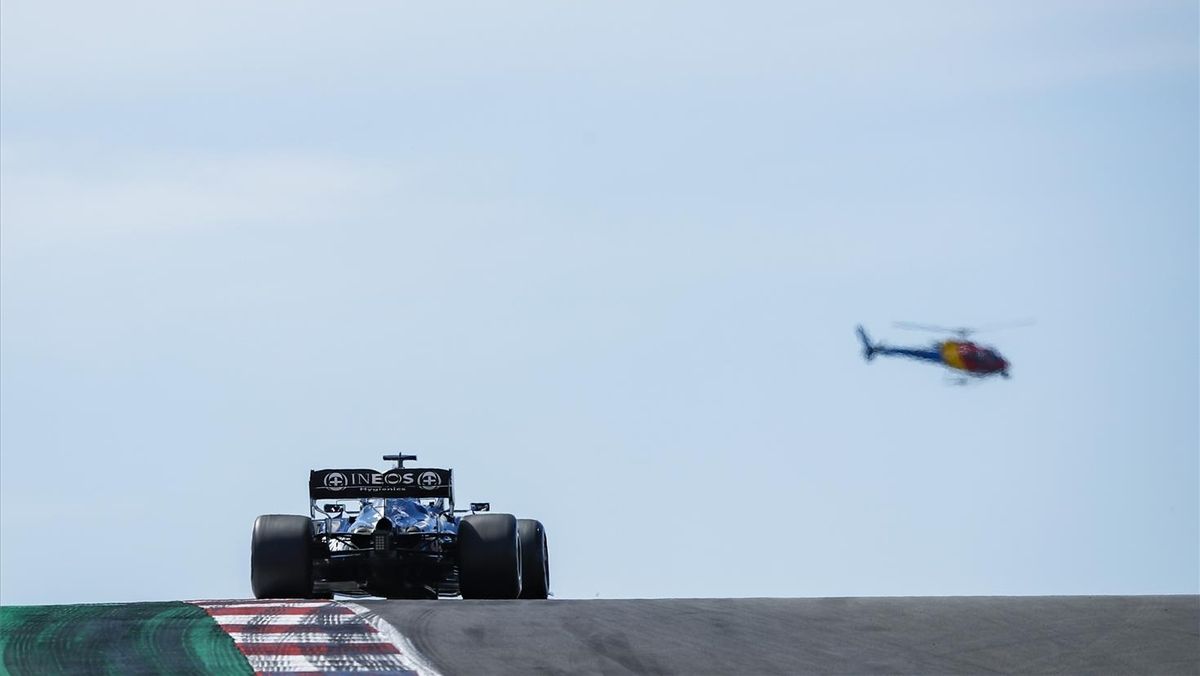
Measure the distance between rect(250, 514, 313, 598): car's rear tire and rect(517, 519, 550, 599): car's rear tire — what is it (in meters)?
3.34

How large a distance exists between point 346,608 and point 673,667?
4.43m

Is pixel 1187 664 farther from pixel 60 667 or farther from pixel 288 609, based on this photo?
pixel 60 667

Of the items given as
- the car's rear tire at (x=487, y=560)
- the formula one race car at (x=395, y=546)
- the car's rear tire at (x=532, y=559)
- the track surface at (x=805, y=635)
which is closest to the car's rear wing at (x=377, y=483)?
the formula one race car at (x=395, y=546)

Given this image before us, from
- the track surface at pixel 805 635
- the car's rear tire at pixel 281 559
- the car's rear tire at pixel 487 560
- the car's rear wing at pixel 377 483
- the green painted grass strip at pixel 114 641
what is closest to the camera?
the green painted grass strip at pixel 114 641

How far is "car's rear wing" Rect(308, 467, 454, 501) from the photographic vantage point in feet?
81.5

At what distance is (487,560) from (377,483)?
257 centimetres

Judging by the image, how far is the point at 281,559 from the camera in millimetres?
22422

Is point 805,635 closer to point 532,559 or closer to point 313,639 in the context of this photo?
point 313,639

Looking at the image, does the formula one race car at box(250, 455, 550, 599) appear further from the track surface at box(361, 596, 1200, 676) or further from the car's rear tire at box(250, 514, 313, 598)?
the track surface at box(361, 596, 1200, 676)

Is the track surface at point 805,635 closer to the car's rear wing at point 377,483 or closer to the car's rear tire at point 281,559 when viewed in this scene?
the car's rear tire at point 281,559

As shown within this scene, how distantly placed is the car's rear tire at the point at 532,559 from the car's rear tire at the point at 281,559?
132 inches

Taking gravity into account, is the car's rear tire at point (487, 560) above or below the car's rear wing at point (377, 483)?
below

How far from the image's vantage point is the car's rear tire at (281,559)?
2242 centimetres

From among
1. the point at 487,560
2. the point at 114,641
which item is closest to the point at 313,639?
the point at 114,641
